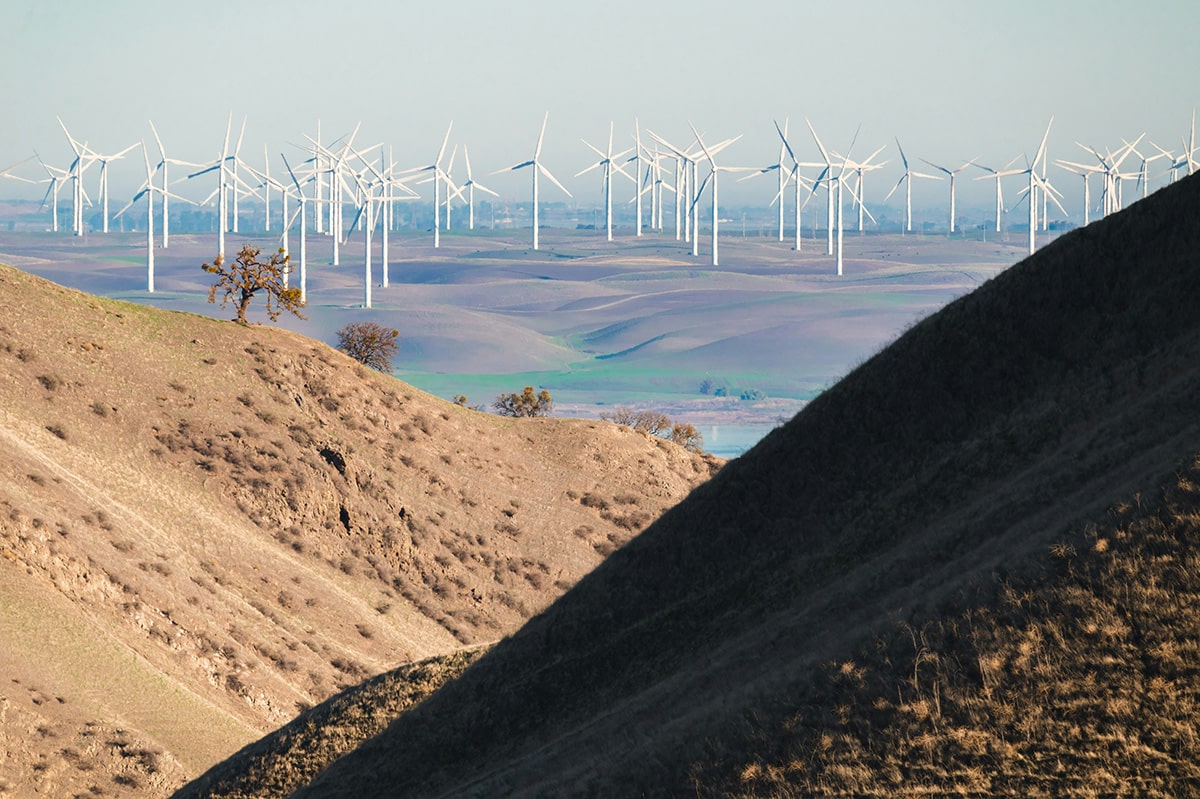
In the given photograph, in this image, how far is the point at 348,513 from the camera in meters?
80.4

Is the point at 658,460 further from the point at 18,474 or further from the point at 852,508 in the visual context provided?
the point at 852,508

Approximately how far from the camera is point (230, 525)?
73.1 m

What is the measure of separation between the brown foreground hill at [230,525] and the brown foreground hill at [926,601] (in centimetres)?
949

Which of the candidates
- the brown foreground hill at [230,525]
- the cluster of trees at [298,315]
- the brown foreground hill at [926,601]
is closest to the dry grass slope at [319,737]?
the brown foreground hill at [926,601]

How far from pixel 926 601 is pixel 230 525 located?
186 ft

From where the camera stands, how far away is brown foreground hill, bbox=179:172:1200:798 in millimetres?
19859

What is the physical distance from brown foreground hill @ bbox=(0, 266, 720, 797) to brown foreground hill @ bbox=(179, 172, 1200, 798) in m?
9.49

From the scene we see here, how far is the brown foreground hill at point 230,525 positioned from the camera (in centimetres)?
4784

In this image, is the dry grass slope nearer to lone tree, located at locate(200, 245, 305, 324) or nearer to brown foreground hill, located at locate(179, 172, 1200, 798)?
brown foreground hill, located at locate(179, 172, 1200, 798)

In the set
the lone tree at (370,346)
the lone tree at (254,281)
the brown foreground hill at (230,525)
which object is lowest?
the brown foreground hill at (230,525)

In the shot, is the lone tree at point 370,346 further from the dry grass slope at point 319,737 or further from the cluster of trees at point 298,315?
the dry grass slope at point 319,737

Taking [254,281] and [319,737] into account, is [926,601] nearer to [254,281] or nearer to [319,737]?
[319,737]

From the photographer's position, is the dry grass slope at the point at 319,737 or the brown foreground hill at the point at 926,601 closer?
the brown foreground hill at the point at 926,601

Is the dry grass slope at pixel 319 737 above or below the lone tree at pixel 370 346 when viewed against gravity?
below
